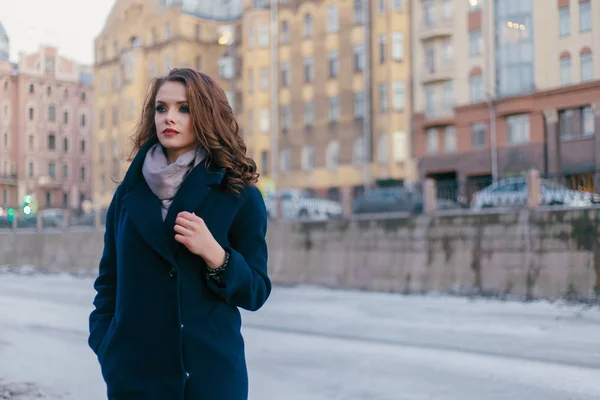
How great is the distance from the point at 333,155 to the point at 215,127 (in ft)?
138

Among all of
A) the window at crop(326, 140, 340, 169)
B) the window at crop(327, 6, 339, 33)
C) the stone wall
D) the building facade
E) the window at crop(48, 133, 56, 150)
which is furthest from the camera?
the window at crop(326, 140, 340, 169)

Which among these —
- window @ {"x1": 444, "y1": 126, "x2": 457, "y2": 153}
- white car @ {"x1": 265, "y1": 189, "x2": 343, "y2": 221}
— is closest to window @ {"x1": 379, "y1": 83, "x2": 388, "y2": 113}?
window @ {"x1": 444, "y1": 126, "x2": 457, "y2": 153}

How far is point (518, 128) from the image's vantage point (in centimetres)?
3562

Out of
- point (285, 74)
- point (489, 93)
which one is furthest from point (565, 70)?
point (285, 74)

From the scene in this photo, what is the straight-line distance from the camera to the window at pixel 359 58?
4288 cm

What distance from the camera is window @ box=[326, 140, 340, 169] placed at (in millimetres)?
44281

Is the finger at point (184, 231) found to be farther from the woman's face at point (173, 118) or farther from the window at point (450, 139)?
the window at point (450, 139)

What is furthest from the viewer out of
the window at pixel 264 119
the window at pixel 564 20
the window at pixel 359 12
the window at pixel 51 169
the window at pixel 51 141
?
the window at pixel 264 119

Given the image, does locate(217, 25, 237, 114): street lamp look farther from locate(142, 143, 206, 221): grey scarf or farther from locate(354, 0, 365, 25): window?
locate(142, 143, 206, 221): grey scarf

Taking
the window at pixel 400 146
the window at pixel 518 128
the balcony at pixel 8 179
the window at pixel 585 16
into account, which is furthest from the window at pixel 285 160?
the balcony at pixel 8 179

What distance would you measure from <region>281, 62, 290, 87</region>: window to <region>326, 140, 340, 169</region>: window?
4.81 meters

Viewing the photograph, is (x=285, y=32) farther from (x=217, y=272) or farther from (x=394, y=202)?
(x=217, y=272)

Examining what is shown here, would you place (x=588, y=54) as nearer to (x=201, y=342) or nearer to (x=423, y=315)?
(x=423, y=315)

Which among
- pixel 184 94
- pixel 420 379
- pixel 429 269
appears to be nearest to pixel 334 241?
pixel 429 269
